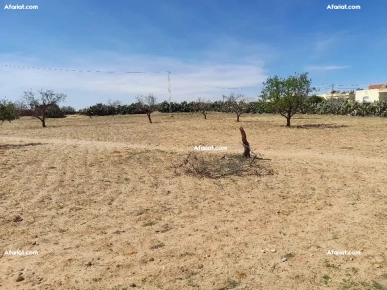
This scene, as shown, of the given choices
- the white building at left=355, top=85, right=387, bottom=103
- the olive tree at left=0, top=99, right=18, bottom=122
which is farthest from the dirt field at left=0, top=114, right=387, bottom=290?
the white building at left=355, top=85, right=387, bottom=103

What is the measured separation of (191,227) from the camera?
563 cm

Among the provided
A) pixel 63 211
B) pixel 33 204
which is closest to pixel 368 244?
pixel 63 211

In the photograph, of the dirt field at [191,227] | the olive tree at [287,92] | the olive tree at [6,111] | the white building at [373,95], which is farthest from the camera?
the white building at [373,95]

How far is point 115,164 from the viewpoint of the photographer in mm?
10844

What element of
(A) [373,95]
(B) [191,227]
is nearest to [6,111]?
(B) [191,227]

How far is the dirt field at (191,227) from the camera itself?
410 centimetres

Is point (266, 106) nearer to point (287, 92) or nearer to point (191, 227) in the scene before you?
point (287, 92)

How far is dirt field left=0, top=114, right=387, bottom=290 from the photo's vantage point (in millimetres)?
4102

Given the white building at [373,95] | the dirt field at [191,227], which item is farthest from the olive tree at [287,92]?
the white building at [373,95]

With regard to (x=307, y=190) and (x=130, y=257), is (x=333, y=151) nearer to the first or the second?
(x=307, y=190)

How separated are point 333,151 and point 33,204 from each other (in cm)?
1085

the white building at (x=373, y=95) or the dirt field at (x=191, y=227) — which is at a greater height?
the white building at (x=373, y=95)

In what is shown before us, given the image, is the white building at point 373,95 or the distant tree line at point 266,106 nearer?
the distant tree line at point 266,106

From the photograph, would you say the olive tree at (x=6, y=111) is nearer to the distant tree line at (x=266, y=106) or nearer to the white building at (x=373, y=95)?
the distant tree line at (x=266, y=106)
